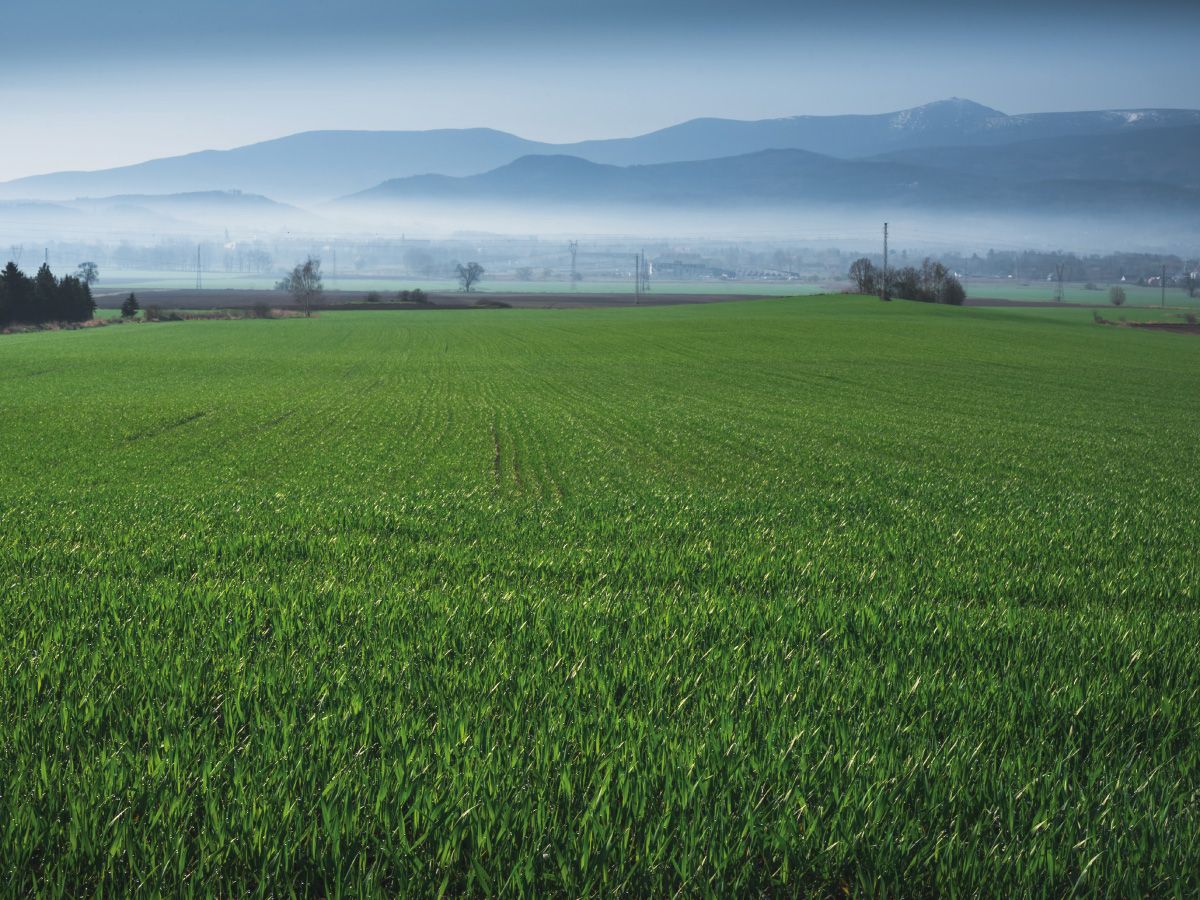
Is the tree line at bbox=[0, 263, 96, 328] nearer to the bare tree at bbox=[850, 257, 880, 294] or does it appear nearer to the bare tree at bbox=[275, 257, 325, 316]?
the bare tree at bbox=[275, 257, 325, 316]

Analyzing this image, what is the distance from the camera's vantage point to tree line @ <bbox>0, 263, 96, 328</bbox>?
11762cm

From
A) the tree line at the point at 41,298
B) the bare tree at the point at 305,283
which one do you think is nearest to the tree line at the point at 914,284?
the bare tree at the point at 305,283

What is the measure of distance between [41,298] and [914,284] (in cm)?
12861

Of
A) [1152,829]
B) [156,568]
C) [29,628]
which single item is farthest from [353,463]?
[1152,829]

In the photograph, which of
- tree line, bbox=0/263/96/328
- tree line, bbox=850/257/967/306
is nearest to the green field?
tree line, bbox=0/263/96/328

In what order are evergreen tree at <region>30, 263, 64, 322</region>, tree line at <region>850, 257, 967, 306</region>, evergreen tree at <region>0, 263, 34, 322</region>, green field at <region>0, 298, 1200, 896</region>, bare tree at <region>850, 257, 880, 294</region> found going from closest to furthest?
green field at <region>0, 298, 1200, 896</region> < evergreen tree at <region>0, 263, 34, 322</region> < evergreen tree at <region>30, 263, 64, 322</region> < tree line at <region>850, 257, 967, 306</region> < bare tree at <region>850, 257, 880, 294</region>

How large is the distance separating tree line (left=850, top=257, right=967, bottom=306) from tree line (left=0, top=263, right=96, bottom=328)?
116725mm

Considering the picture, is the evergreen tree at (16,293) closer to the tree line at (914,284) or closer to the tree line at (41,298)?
the tree line at (41,298)

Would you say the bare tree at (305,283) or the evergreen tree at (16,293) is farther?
the bare tree at (305,283)

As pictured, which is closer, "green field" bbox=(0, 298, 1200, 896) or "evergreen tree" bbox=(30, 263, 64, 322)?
"green field" bbox=(0, 298, 1200, 896)

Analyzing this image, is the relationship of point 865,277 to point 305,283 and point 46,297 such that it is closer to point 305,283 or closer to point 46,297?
point 305,283

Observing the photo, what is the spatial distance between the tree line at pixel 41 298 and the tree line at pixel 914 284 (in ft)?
383

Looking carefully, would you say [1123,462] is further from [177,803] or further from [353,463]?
[177,803]

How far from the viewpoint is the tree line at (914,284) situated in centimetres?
15825
